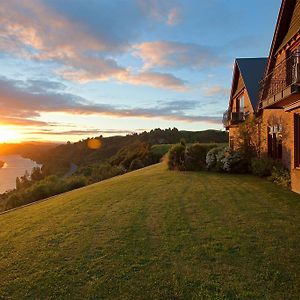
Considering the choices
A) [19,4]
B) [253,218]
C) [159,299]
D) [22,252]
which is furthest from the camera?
[19,4]

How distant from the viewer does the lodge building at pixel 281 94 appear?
13.1 meters

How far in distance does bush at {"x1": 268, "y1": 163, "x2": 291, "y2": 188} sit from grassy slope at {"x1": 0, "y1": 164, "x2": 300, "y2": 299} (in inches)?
126

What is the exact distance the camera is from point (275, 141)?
63.0 feet

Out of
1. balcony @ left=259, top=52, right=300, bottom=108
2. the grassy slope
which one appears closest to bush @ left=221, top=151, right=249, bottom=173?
balcony @ left=259, top=52, right=300, bottom=108

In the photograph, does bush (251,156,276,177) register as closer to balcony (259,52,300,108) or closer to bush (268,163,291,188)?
bush (268,163,291,188)

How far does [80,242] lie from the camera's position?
7859 millimetres

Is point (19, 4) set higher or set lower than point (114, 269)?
higher

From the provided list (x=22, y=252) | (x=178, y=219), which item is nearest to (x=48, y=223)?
(x=22, y=252)

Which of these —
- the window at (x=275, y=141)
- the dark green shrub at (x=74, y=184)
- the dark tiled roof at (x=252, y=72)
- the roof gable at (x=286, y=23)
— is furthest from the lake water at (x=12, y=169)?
the roof gable at (x=286, y=23)

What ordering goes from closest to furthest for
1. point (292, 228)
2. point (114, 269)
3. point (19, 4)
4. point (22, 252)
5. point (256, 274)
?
point (256, 274) → point (114, 269) → point (22, 252) → point (292, 228) → point (19, 4)

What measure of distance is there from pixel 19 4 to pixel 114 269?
10.3 meters

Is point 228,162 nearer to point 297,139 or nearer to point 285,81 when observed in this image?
point 297,139

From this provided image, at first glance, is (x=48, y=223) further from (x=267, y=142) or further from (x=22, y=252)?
(x=267, y=142)

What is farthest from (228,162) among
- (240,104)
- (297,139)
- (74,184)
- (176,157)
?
(74,184)
